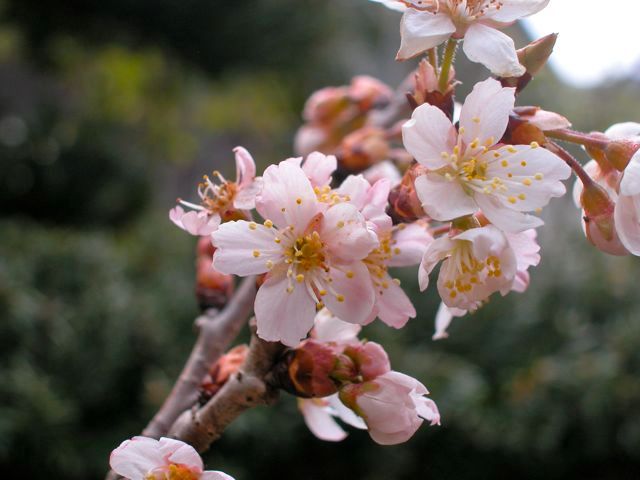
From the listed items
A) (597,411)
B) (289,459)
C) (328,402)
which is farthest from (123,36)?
(328,402)

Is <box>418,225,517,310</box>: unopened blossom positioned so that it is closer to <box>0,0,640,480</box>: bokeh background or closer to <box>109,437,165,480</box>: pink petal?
<box>109,437,165,480</box>: pink petal

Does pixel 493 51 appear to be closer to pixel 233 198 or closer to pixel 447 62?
pixel 447 62

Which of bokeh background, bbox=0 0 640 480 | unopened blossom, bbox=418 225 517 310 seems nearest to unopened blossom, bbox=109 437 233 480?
unopened blossom, bbox=418 225 517 310

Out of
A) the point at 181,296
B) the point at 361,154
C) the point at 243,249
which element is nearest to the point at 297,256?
the point at 243,249

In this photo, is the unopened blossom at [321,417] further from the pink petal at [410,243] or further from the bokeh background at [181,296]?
the bokeh background at [181,296]

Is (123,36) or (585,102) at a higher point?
(123,36)

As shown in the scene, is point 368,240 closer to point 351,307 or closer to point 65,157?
point 351,307
